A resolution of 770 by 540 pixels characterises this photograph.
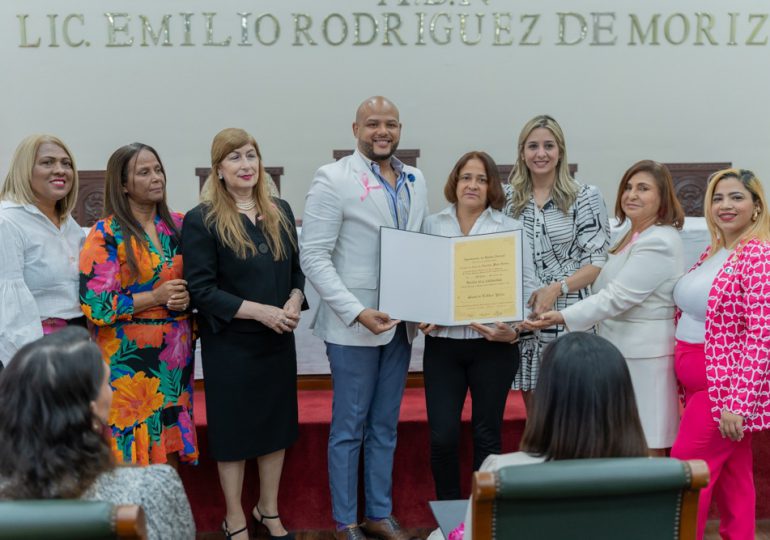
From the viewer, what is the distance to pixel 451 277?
260cm

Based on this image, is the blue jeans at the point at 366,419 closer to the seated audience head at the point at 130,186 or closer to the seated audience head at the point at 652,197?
the seated audience head at the point at 130,186

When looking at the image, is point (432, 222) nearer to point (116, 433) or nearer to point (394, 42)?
point (116, 433)

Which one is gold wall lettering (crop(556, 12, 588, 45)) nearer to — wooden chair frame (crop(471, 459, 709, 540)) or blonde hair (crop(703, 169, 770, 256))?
blonde hair (crop(703, 169, 770, 256))

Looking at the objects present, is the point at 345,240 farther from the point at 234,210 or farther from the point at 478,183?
the point at 478,183

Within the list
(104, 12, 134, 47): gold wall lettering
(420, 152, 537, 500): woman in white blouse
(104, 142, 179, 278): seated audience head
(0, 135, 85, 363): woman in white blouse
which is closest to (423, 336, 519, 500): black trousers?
(420, 152, 537, 500): woman in white blouse

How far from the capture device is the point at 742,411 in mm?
2271

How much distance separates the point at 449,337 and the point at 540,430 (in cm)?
112

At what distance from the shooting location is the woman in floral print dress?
2434 millimetres

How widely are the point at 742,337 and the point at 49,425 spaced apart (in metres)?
1.86

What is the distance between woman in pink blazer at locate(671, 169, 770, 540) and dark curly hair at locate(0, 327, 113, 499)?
5.66ft

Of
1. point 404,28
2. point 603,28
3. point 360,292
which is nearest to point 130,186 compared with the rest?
point 360,292

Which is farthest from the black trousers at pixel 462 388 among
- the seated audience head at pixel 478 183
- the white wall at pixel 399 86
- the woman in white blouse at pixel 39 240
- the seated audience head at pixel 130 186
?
the white wall at pixel 399 86

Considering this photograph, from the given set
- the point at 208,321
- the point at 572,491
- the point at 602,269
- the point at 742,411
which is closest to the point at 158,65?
the point at 208,321

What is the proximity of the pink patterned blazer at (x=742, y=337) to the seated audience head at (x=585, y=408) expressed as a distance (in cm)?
95
